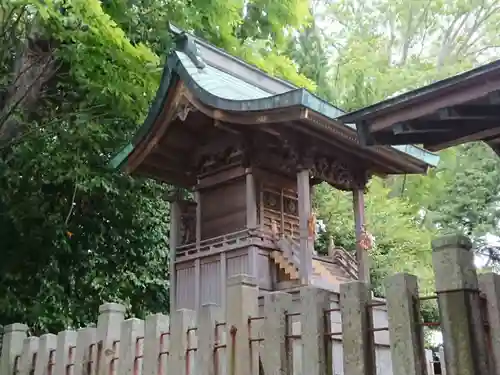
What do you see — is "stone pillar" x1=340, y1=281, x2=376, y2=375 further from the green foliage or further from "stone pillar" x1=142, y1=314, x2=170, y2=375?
the green foliage

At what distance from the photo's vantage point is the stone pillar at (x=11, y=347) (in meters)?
6.72

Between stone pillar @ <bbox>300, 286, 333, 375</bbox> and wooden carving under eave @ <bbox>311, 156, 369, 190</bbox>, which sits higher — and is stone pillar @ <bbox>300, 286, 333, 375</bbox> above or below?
below

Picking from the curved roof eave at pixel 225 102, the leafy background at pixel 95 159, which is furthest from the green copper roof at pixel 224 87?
the leafy background at pixel 95 159

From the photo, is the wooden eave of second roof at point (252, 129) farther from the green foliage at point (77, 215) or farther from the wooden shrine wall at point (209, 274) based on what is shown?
the wooden shrine wall at point (209, 274)

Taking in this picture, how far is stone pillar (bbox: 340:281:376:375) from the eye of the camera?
151 inches

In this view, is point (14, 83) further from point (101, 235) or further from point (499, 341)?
point (499, 341)

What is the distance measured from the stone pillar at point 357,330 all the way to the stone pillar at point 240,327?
858mm

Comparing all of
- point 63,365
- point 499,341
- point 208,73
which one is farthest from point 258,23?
point 499,341

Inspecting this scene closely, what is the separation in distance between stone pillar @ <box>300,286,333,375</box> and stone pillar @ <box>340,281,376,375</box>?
19 cm

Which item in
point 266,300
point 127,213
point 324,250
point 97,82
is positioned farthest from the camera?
point 324,250

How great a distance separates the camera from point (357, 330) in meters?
3.88

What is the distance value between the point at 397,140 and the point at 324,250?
8514 millimetres

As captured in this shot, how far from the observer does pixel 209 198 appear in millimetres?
9008

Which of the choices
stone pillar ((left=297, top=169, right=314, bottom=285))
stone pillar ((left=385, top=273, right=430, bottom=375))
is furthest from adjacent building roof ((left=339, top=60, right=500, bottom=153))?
stone pillar ((left=297, top=169, right=314, bottom=285))
